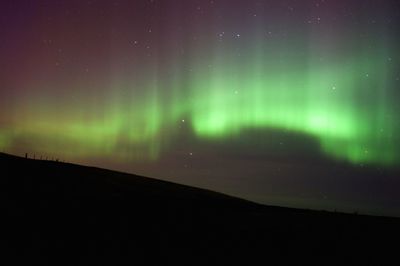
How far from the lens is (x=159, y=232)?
23.5 meters

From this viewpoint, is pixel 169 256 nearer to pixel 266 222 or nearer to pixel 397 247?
pixel 266 222

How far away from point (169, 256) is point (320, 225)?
10791 mm

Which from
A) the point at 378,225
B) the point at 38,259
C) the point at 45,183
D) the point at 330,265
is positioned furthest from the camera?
the point at 45,183

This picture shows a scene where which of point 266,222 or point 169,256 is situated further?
point 266,222

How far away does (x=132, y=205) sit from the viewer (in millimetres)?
29562

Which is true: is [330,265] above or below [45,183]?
below

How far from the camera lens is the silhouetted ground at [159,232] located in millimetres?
19797

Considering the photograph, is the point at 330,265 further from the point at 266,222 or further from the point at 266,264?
the point at 266,222

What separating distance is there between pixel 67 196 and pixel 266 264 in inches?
582

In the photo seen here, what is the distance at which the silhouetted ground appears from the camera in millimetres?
19797

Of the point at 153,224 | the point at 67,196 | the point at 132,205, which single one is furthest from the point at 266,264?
the point at 67,196

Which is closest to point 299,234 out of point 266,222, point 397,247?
point 266,222

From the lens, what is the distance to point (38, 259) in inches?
723

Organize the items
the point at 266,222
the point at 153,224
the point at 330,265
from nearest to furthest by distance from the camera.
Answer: the point at 330,265 < the point at 153,224 < the point at 266,222
